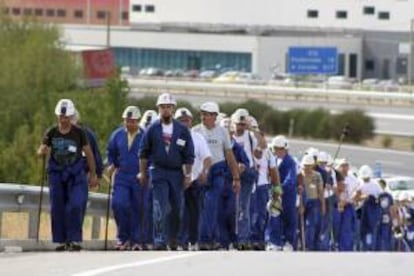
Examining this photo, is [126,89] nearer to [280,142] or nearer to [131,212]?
[280,142]

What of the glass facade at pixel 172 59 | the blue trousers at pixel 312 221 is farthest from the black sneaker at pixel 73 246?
the glass facade at pixel 172 59

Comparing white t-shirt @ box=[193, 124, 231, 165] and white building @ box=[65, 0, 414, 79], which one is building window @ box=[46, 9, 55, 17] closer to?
white building @ box=[65, 0, 414, 79]

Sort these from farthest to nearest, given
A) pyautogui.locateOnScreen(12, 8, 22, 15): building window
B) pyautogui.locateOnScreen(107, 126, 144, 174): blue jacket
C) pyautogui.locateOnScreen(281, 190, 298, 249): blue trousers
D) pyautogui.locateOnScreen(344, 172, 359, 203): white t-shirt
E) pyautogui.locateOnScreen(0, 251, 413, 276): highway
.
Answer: pyautogui.locateOnScreen(12, 8, 22, 15): building window < pyautogui.locateOnScreen(344, 172, 359, 203): white t-shirt < pyautogui.locateOnScreen(281, 190, 298, 249): blue trousers < pyautogui.locateOnScreen(107, 126, 144, 174): blue jacket < pyautogui.locateOnScreen(0, 251, 413, 276): highway

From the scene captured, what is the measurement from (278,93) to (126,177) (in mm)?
83191

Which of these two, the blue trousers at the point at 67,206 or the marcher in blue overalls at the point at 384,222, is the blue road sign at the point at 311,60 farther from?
the blue trousers at the point at 67,206

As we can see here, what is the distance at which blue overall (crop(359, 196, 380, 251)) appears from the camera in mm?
28875

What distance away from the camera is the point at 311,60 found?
103375 millimetres

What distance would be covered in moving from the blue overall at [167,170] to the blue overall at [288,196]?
14.3ft

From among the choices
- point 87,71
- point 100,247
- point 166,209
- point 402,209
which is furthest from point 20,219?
point 87,71


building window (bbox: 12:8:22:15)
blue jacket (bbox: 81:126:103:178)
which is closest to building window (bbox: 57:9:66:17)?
building window (bbox: 12:8:22:15)

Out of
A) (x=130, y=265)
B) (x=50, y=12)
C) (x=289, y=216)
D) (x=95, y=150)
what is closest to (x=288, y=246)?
(x=289, y=216)

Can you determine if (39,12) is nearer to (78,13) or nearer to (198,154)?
(78,13)

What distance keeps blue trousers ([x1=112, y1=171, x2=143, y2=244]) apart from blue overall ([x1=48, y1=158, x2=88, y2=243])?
1.13 meters

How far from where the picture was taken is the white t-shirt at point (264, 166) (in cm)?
2177
